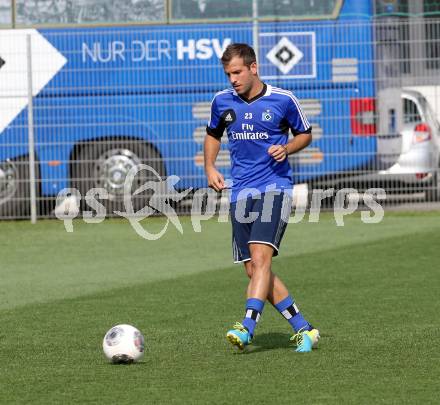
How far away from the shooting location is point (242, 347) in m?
8.49

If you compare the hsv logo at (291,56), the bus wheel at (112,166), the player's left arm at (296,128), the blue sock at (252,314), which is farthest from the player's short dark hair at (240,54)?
the bus wheel at (112,166)

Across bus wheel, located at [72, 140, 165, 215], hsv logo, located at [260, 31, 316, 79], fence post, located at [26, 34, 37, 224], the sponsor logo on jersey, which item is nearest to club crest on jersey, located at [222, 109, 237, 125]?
the sponsor logo on jersey

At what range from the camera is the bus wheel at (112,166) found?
20219mm

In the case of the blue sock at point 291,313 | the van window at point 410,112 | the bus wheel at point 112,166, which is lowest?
the blue sock at point 291,313

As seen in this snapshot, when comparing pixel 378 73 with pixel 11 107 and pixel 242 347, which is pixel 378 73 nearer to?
pixel 11 107

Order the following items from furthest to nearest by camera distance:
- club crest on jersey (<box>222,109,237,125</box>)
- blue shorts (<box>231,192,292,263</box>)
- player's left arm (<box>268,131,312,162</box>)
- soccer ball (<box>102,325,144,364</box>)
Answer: club crest on jersey (<box>222,109,237,125</box>) < blue shorts (<box>231,192,292,263</box>) < player's left arm (<box>268,131,312,162</box>) < soccer ball (<box>102,325,144,364</box>)

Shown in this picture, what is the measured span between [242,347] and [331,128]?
12.1 metres

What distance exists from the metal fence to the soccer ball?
11689mm

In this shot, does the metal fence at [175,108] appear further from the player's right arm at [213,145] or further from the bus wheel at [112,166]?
the player's right arm at [213,145]

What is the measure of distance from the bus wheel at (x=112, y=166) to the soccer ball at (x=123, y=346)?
11.8 metres

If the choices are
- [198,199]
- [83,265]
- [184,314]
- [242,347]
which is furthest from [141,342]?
[198,199]

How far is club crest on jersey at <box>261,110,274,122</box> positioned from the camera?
887 centimetres

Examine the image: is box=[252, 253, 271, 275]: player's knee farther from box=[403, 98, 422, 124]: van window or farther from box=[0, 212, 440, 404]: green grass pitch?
box=[403, 98, 422, 124]: van window

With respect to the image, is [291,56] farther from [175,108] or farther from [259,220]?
[259,220]
